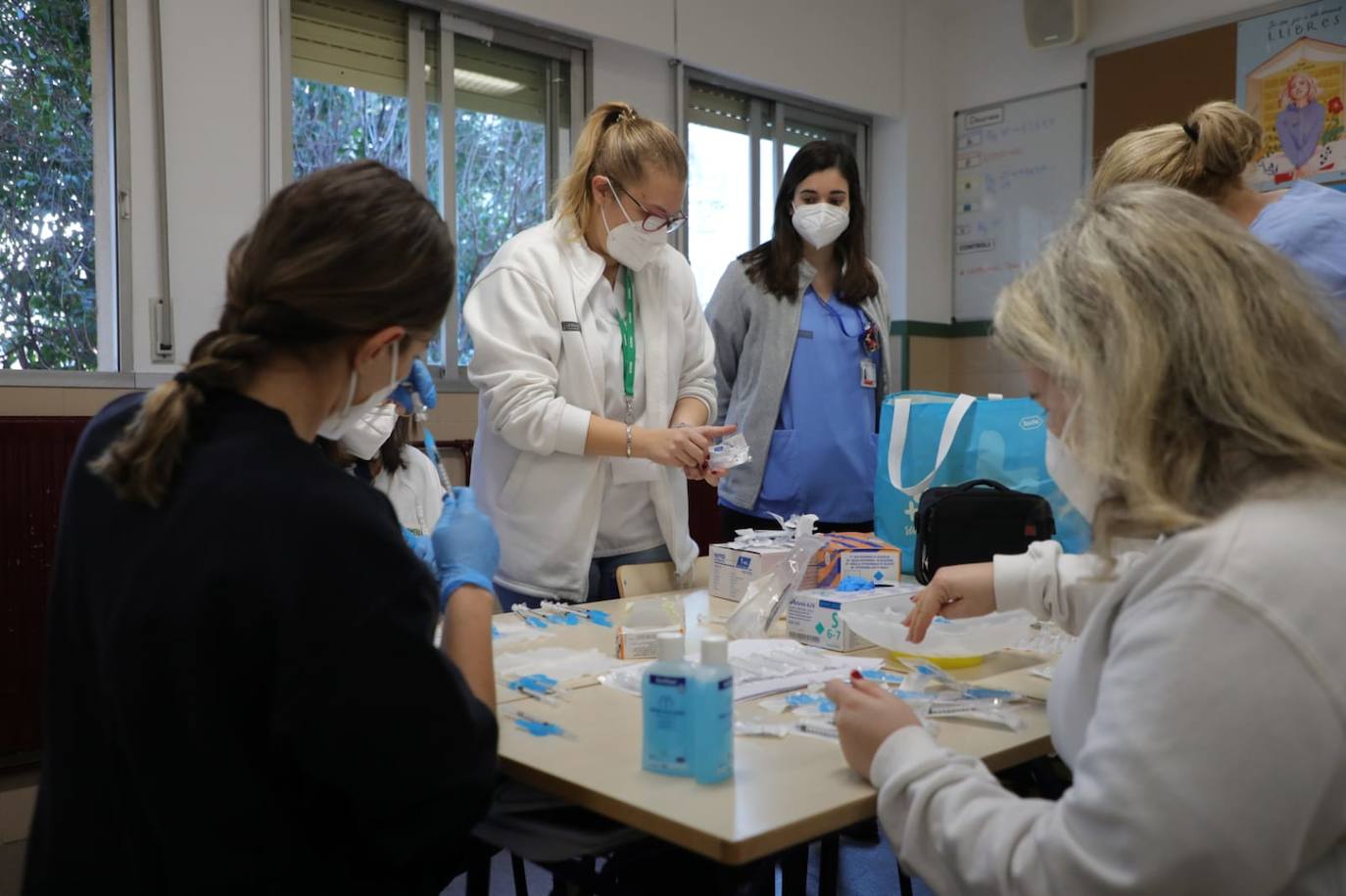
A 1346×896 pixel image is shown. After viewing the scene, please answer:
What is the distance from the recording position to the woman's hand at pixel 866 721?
1204 mm

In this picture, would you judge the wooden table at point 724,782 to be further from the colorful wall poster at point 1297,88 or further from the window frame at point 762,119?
the colorful wall poster at point 1297,88

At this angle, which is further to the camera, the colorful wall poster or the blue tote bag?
the colorful wall poster

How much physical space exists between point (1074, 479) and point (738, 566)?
114 centimetres

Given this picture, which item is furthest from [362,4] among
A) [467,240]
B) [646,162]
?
[646,162]

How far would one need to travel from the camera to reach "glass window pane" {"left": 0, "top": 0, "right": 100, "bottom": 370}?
10.3 ft

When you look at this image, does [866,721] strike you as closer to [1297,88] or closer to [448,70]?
[448,70]


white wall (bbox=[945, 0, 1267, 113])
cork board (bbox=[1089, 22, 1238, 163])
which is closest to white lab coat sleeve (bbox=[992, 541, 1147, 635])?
cork board (bbox=[1089, 22, 1238, 163])

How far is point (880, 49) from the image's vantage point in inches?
217

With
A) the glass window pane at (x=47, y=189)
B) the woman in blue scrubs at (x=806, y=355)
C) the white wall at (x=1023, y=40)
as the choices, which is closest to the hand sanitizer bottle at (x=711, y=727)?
the woman in blue scrubs at (x=806, y=355)

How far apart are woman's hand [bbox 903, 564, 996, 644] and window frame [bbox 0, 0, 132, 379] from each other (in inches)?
99.2

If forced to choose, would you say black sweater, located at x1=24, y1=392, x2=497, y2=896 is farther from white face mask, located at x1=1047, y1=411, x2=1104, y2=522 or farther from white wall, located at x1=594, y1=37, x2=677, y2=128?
white wall, located at x1=594, y1=37, x2=677, y2=128

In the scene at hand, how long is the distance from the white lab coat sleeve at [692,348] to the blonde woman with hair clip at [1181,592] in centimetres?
137

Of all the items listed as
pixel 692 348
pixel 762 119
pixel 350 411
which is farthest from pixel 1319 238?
pixel 762 119

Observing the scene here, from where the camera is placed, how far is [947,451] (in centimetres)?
254
